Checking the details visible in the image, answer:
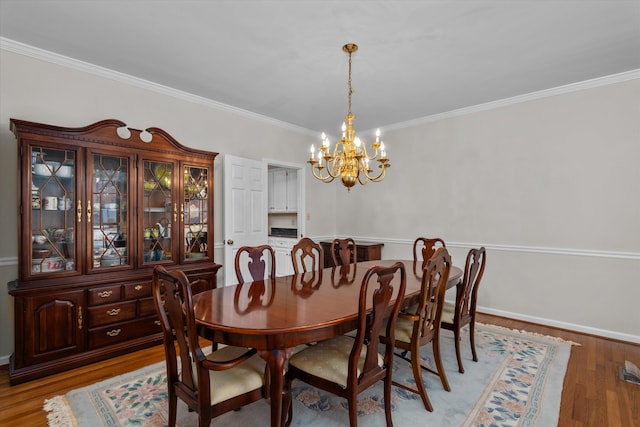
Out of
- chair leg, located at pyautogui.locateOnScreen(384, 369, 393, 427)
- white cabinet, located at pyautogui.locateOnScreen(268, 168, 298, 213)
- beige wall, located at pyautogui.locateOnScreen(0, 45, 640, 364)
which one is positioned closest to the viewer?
chair leg, located at pyautogui.locateOnScreen(384, 369, 393, 427)

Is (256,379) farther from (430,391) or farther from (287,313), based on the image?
(430,391)

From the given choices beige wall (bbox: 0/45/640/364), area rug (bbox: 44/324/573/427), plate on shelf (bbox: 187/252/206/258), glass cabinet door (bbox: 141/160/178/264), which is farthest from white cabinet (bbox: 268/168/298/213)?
area rug (bbox: 44/324/573/427)

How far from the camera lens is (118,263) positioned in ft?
9.73

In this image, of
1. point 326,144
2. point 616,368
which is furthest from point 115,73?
point 616,368

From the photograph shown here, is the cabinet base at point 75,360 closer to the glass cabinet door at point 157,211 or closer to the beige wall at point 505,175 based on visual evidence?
the beige wall at point 505,175

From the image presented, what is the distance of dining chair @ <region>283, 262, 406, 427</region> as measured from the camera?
1.64 m

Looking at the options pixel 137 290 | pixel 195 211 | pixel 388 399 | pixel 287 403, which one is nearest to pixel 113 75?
pixel 195 211

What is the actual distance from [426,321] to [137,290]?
260 cm

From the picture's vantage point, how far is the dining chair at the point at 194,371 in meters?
1.46

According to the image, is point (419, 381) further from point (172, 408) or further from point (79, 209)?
point (79, 209)

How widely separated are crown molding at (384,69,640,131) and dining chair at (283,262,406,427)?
3362 mm

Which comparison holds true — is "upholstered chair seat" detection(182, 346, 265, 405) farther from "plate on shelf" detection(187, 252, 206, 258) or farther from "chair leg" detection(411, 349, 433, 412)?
"plate on shelf" detection(187, 252, 206, 258)

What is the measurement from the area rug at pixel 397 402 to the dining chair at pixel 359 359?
0.91ft

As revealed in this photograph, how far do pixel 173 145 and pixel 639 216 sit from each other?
15.8 feet
